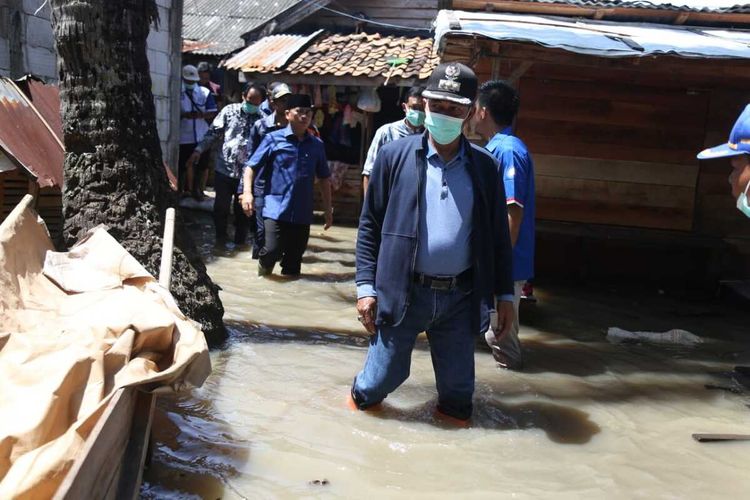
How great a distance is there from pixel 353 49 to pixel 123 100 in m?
9.00

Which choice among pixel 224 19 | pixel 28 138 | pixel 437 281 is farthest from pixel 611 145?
pixel 224 19

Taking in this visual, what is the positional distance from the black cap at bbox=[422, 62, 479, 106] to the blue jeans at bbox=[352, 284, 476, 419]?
1.00 metres

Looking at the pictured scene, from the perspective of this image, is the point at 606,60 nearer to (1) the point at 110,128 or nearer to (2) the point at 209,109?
(1) the point at 110,128

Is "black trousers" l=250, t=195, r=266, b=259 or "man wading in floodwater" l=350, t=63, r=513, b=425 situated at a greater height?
"man wading in floodwater" l=350, t=63, r=513, b=425

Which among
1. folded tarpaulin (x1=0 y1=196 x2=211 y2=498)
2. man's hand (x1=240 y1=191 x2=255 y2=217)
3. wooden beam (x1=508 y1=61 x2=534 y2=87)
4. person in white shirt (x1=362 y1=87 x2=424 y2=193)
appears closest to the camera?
folded tarpaulin (x1=0 y1=196 x2=211 y2=498)

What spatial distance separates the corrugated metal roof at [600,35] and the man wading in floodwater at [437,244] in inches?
89.6

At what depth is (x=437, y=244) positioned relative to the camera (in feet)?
12.7

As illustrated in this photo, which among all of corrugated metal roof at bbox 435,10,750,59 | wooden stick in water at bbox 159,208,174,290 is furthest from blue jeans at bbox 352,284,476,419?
corrugated metal roof at bbox 435,10,750,59

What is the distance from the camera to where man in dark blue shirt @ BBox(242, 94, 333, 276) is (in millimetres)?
7379

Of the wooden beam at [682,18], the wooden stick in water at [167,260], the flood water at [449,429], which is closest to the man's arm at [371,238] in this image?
the flood water at [449,429]

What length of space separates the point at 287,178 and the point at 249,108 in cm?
269

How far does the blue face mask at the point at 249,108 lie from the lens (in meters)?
9.70

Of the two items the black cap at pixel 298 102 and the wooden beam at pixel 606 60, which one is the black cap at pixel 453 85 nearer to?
the wooden beam at pixel 606 60

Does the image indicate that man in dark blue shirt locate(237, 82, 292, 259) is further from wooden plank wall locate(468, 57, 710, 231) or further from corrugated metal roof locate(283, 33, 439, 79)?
corrugated metal roof locate(283, 33, 439, 79)
